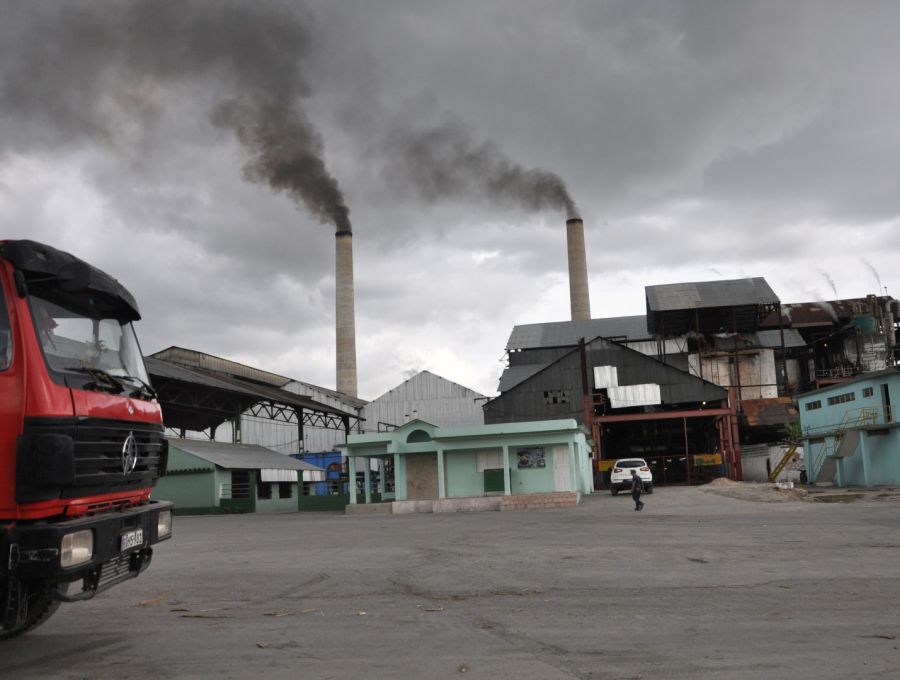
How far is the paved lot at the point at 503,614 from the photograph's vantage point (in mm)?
5750

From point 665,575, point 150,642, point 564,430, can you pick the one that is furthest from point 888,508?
point 150,642

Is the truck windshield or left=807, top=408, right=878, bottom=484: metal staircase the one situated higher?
the truck windshield

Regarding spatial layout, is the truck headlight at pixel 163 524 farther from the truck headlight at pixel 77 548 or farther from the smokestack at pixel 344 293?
the smokestack at pixel 344 293

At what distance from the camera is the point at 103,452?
568cm

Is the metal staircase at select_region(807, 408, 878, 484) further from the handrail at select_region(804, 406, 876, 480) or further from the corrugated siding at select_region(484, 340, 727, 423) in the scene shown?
the corrugated siding at select_region(484, 340, 727, 423)

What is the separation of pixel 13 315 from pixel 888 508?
25.1 metres

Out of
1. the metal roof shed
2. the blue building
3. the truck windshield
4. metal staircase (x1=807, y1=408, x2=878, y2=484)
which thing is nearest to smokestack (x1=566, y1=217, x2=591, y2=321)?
the metal roof shed

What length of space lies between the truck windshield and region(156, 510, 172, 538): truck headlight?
1.22 m

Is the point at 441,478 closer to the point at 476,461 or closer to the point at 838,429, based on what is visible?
the point at 476,461

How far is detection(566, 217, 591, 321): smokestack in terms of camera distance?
65125mm

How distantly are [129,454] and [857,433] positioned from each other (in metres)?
41.0

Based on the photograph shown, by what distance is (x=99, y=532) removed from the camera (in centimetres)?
551

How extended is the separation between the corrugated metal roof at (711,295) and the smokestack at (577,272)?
6.97 m

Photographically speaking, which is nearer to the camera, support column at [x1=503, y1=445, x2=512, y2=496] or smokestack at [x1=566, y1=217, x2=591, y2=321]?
support column at [x1=503, y1=445, x2=512, y2=496]
